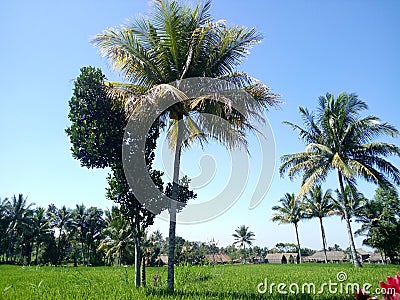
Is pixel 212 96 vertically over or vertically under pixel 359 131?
under

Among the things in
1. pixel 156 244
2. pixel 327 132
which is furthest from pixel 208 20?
pixel 156 244

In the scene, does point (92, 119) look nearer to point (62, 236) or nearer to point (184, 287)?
point (184, 287)

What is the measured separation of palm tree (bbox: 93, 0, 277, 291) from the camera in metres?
7.93

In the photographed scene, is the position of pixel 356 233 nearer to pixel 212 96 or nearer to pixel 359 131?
pixel 359 131

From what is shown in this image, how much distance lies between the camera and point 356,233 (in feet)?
110

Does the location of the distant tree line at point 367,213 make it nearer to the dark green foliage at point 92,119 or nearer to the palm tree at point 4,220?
the dark green foliage at point 92,119

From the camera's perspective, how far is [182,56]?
8188 mm

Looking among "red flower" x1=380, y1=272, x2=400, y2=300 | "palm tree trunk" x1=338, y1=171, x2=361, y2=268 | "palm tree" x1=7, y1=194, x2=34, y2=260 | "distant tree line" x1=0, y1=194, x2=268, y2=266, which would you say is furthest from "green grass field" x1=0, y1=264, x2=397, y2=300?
"palm tree" x1=7, y1=194, x2=34, y2=260

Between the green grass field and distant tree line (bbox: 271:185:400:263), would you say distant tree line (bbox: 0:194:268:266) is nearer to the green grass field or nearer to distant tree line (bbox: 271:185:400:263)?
distant tree line (bbox: 271:185:400:263)

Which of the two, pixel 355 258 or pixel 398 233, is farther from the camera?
pixel 398 233

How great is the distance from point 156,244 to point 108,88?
122 ft

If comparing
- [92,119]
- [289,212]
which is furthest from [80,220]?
[92,119]

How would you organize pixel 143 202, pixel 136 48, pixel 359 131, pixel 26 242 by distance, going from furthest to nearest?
pixel 26 242
pixel 359 131
pixel 143 202
pixel 136 48

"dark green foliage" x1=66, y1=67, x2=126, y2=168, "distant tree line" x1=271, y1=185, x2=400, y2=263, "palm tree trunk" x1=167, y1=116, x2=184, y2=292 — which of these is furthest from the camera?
"distant tree line" x1=271, y1=185, x2=400, y2=263
